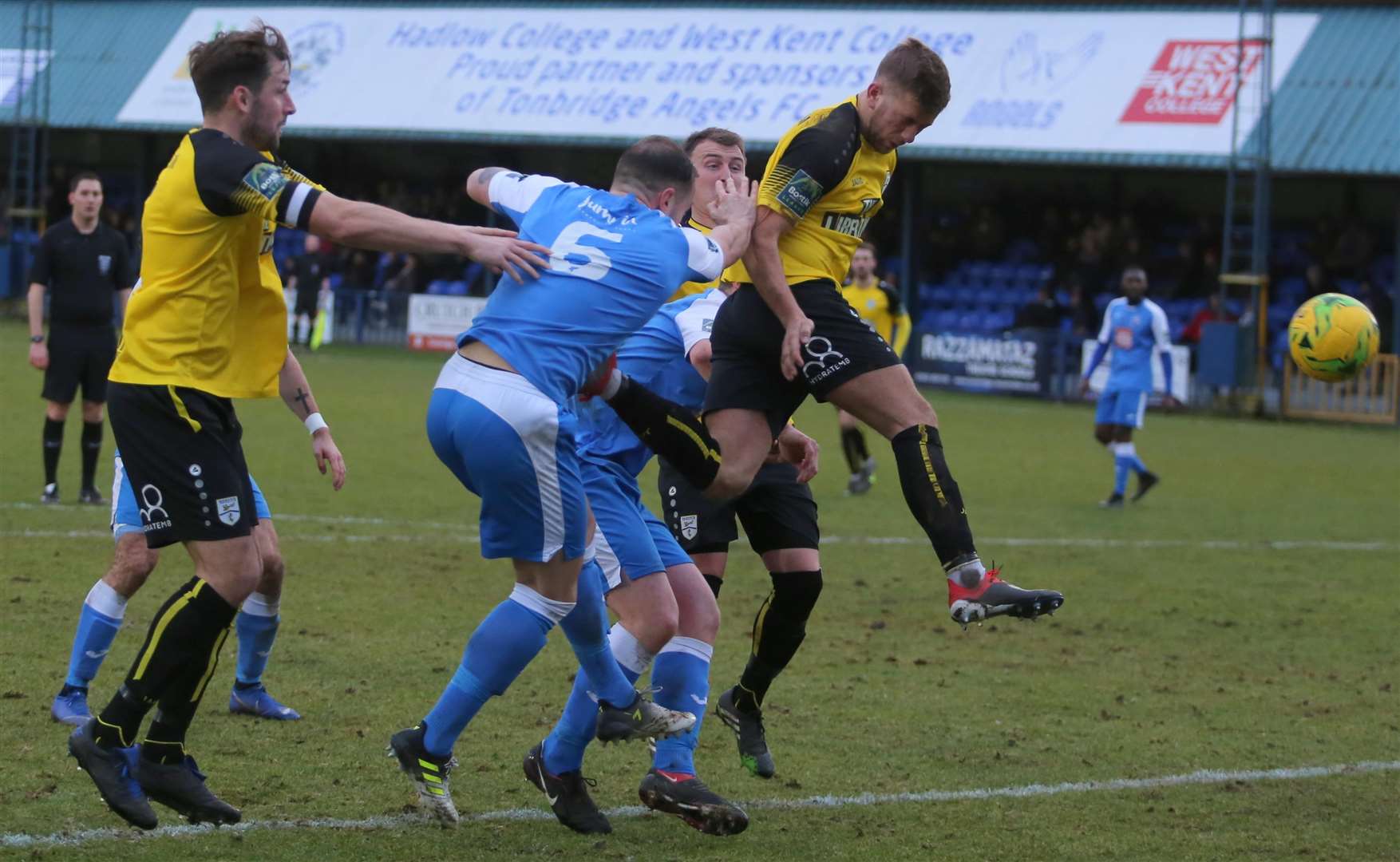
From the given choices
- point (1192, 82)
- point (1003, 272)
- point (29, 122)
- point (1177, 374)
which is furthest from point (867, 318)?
point (29, 122)

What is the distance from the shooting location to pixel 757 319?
6.36 m

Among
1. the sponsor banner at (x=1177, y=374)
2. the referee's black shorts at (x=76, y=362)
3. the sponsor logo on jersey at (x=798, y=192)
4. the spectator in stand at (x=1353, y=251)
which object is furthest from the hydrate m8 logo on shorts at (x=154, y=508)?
the spectator in stand at (x=1353, y=251)

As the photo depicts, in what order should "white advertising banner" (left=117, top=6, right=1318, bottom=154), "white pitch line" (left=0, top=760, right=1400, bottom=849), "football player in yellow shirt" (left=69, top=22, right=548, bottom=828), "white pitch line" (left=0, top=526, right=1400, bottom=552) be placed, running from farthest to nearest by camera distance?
1. "white advertising banner" (left=117, top=6, right=1318, bottom=154)
2. "white pitch line" (left=0, top=526, right=1400, bottom=552)
3. "white pitch line" (left=0, top=760, right=1400, bottom=849)
4. "football player in yellow shirt" (left=69, top=22, right=548, bottom=828)

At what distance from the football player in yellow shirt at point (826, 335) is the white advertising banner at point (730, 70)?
2278 centimetres

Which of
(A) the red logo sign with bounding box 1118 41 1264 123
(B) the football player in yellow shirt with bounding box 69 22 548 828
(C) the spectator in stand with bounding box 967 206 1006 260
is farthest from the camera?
(C) the spectator in stand with bounding box 967 206 1006 260

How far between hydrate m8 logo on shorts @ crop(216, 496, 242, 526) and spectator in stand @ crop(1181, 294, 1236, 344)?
24242 mm

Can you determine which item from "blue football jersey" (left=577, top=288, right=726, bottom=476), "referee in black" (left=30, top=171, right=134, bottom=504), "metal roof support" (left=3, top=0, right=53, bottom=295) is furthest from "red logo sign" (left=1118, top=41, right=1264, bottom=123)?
"blue football jersey" (left=577, top=288, right=726, bottom=476)

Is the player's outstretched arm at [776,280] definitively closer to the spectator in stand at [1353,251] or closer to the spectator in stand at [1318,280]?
the spectator in stand at [1318,280]

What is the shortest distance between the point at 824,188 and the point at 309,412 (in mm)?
2076

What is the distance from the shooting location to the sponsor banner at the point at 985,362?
28.6m

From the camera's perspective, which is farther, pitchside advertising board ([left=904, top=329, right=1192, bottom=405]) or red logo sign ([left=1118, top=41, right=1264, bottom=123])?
pitchside advertising board ([left=904, top=329, right=1192, bottom=405])

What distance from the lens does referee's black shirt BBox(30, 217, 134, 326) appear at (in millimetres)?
12547

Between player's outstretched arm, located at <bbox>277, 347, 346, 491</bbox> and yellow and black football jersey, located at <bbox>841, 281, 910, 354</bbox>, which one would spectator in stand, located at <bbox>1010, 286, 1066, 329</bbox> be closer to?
yellow and black football jersey, located at <bbox>841, 281, 910, 354</bbox>

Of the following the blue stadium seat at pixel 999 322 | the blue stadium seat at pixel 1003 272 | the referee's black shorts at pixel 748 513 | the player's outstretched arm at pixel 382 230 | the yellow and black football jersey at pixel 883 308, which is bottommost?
the referee's black shorts at pixel 748 513
